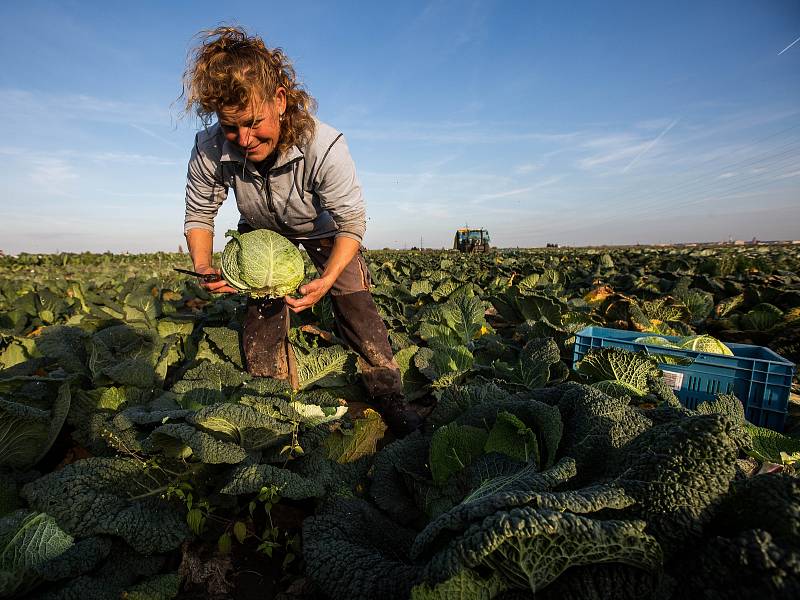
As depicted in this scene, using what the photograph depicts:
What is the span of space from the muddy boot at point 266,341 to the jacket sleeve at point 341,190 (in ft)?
3.07

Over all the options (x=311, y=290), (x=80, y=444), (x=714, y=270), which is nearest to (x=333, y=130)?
(x=311, y=290)

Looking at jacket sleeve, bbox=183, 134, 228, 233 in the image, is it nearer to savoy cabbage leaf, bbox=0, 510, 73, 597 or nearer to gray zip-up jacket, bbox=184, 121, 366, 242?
gray zip-up jacket, bbox=184, 121, 366, 242

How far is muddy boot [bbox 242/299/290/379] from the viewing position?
3711 millimetres

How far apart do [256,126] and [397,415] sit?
2411 millimetres

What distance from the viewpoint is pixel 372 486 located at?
7.11 ft

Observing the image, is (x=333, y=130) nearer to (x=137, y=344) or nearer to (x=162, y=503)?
(x=137, y=344)

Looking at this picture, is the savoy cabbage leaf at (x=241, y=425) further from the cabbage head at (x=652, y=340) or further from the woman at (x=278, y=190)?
the cabbage head at (x=652, y=340)

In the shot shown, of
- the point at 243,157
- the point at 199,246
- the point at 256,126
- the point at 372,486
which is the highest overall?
the point at 256,126

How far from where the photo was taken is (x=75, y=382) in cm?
303

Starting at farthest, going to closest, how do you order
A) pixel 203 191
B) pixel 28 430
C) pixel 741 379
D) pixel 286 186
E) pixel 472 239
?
1. pixel 472 239
2. pixel 203 191
3. pixel 286 186
4. pixel 741 379
5. pixel 28 430

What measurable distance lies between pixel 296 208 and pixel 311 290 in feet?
2.53

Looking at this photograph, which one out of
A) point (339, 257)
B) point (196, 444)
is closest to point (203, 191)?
point (339, 257)

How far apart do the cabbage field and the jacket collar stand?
1569mm

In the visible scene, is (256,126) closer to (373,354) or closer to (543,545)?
(373,354)
